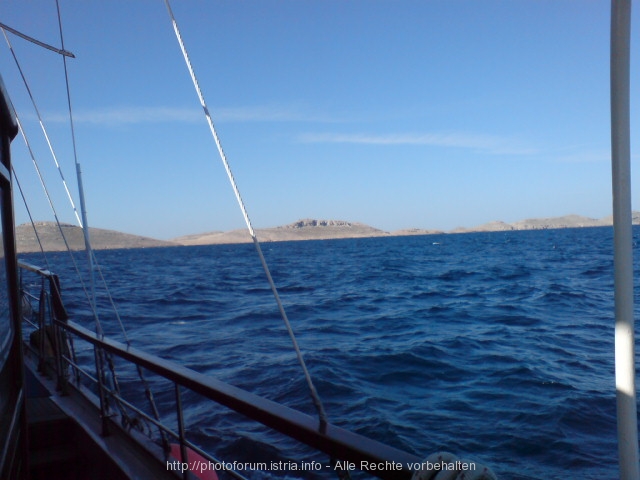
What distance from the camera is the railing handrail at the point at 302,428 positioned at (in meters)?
1.15

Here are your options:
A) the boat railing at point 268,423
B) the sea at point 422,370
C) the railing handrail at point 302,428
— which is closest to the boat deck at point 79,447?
the boat railing at point 268,423

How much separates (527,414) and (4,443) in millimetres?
4679

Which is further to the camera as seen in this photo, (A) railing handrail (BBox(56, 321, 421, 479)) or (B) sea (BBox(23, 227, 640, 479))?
(B) sea (BBox(23, 227, 640, 479))

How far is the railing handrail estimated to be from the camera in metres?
1.15

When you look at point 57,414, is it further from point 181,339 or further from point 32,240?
point 181,339

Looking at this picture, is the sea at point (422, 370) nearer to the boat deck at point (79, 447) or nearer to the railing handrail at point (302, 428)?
the boat deck at point (79, 447)

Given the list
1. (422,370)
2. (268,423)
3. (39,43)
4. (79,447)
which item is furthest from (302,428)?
(422,370)

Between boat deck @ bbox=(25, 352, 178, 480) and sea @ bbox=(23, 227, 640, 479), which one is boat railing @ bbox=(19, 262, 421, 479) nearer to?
boat deck @ bbox=(25, 352, 178, 480)

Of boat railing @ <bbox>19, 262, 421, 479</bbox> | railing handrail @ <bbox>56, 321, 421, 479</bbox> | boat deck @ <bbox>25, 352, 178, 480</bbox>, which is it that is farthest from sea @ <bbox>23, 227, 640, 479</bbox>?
railing handrail @ <bbox>56, 321, 421, 479</bbox>

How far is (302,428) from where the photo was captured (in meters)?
1.36

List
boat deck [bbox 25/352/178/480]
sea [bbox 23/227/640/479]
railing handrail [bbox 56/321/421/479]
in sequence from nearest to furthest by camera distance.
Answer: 1. railing handrail [bbox 56/321/421/479]
2. boat deck [bbox 25/352/178/480]
3. sea [bbox 23/227/640/479]

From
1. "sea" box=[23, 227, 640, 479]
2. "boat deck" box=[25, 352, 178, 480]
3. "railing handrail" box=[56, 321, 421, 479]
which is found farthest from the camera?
"sea" box=[23, 227, 640, 479]

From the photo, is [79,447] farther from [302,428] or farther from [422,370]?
[422,370]

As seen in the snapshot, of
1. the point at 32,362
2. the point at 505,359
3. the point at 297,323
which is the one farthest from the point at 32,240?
the point at 297,323
